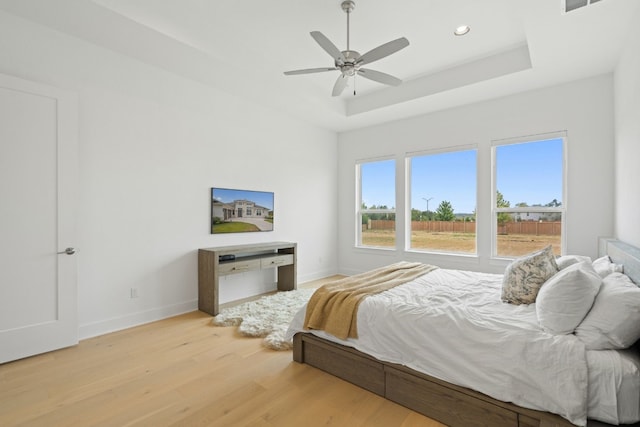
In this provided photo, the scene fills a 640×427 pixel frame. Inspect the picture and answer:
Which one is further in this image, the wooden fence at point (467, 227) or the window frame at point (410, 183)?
the window frame at point (410, 183)

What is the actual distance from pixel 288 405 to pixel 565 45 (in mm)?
3939

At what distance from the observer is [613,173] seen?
3428 mm

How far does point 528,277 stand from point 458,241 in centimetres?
262

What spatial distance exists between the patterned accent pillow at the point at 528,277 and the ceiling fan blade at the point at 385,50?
1.90 meters

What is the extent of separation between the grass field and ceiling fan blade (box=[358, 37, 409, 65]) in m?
3.14

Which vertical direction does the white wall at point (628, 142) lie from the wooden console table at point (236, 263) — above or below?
above

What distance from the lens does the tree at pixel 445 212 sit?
4789 millimetres

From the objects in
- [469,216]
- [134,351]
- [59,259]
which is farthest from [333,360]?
[469,216]

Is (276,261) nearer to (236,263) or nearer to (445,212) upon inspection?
(236,263)

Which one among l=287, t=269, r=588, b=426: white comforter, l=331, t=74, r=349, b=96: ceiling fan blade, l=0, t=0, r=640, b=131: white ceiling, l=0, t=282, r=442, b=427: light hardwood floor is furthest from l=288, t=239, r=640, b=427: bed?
l=331, t=74, r=349, b=96: ceiling fan blade

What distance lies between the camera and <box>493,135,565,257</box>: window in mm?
3875

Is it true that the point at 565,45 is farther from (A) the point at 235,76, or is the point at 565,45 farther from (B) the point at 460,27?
(A) the point at 235,76

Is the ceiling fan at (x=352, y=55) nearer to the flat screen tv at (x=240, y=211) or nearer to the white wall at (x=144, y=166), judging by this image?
the white wall at (x=144, y=166)

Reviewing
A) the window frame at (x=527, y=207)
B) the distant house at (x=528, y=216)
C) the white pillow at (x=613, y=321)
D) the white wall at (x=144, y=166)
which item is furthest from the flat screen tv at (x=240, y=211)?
the white pillow at (x=613, y=321)
